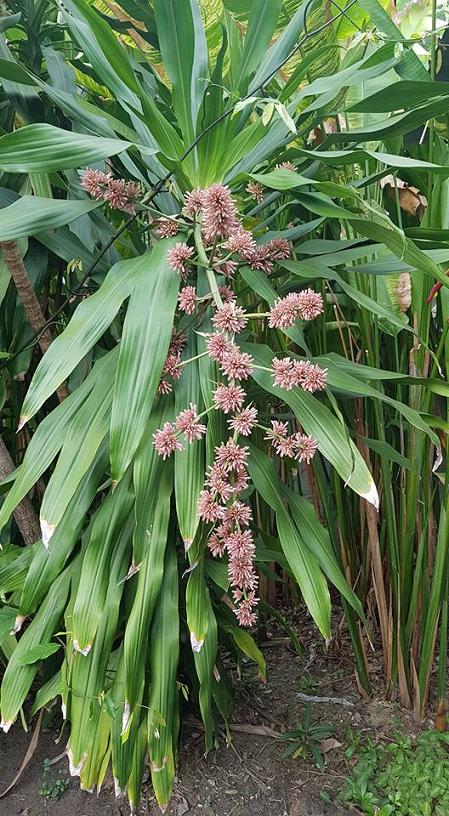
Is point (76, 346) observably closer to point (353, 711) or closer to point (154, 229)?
point (154, 229)

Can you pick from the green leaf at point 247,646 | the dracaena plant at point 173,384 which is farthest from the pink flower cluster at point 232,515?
the green leaf at point 247,646

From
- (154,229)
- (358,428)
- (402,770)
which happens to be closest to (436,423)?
(358,428)

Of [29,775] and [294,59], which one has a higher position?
[294,59]

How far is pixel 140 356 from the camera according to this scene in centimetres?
67

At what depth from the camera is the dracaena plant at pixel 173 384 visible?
0.63m

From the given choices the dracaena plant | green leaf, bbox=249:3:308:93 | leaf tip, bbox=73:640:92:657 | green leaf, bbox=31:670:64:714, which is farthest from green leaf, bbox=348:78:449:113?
green leaf, bbox=31:670:64:714

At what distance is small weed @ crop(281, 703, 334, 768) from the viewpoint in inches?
39.5

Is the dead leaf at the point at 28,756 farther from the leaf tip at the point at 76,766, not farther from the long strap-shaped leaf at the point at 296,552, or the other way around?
the long strap-shaped leaf at the point at 296,552

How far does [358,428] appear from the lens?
44.9 inches

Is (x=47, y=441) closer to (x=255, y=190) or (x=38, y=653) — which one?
(x=38, y=653)

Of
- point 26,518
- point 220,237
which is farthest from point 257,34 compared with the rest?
point 26,518

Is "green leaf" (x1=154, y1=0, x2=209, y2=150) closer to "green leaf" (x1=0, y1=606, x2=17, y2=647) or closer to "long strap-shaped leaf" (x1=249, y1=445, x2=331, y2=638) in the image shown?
"long strap-shaped leaf" (x1=249, y1=445, x2=331, y2=638)

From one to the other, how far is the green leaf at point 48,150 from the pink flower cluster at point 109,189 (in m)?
0.07

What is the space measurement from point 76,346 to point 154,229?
0.25 m
